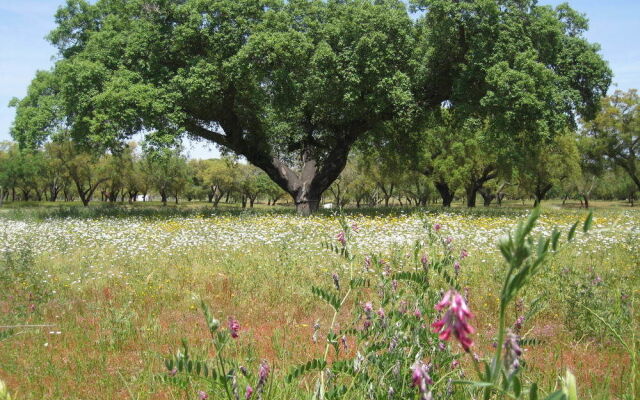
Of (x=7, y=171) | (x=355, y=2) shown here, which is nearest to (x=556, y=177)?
Result: (x=355, y=2)

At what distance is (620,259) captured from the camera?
8898 millimetres

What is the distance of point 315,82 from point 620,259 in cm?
1431

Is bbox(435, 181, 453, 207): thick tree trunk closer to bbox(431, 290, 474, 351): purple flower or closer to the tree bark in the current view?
the tree bark

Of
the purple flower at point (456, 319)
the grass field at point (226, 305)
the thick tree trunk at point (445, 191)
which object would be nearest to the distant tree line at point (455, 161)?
the thick tree trunk at point (445, 191)

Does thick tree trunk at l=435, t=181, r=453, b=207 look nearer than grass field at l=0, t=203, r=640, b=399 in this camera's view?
No

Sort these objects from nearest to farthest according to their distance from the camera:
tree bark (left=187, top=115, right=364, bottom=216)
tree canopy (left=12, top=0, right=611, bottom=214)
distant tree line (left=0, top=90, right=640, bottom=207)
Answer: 1. tree canopy (left=12, top=0, right=611, bottom=214)
2. tree bark (left=187, top=115, right=364, bottom=216)
3. distant tree line (left=0, top=90, right=640, bottom=207)

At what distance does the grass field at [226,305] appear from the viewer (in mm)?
4352

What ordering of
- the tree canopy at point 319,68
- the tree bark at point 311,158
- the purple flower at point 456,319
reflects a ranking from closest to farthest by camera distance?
the purple flower at point 456,319 → the tree canopy at point 319,68 → the tree bark at point 311,158

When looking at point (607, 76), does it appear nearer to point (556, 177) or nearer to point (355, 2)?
point (355, 2)

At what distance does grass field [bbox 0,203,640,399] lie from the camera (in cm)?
435

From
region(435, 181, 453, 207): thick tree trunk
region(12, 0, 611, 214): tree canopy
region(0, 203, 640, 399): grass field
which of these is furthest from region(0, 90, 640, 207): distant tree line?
region(0, 203, 640, 399): grass field

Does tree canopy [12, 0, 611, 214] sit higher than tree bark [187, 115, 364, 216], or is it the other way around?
tree canopy [12, 0, 611, 214]

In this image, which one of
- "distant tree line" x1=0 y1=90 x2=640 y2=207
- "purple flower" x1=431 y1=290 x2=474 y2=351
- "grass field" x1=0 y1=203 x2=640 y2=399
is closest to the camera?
"purple flower" x1=431 y1=290 x2=474 y2=351

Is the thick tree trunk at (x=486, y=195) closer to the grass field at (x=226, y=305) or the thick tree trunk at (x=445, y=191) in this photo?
the thick tree trunk at (x=445, y=191)
